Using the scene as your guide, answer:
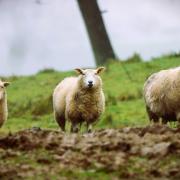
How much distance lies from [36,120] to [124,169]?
480 inches

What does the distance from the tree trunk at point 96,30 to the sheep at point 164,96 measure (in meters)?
16.2

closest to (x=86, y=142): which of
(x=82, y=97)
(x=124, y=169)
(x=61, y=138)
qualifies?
(x=61, y=138)

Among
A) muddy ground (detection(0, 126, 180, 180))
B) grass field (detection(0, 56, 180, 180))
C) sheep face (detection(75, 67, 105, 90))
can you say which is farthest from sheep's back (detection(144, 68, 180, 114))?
muddy ground (detection(0, 126, 180, 180))

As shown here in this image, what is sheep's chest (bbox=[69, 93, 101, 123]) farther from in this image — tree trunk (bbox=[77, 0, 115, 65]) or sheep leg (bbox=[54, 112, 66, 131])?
tree trunk (bbox=[77, 0, 115, 65])

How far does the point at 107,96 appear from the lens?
76.3ft

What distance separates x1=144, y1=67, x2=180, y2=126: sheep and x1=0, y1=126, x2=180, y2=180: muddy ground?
130 inches

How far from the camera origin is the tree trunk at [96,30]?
32438 millimetres

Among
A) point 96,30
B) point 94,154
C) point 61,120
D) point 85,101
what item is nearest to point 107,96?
point 61,120

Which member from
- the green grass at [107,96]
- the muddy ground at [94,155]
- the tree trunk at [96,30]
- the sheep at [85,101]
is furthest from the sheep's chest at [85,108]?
the tree trunk at [96,30]

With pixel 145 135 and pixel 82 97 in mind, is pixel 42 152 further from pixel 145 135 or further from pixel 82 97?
pixel 82 97

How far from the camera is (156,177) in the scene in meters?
9.73

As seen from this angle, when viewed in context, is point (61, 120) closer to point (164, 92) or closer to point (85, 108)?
point (85, 108)

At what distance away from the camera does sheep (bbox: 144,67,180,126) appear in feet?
49.2

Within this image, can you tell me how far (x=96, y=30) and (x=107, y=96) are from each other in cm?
966
